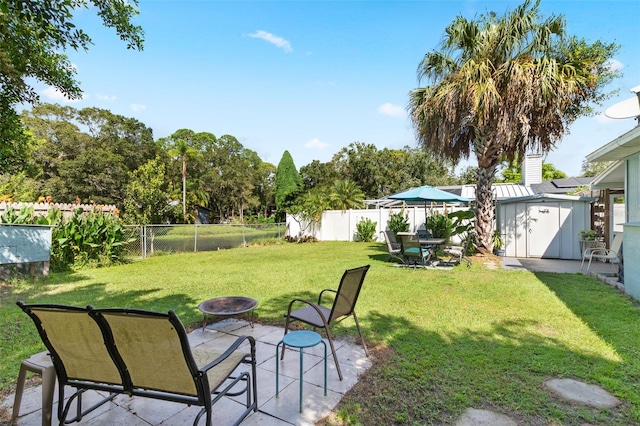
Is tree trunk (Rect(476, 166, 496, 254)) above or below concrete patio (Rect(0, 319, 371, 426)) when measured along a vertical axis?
above

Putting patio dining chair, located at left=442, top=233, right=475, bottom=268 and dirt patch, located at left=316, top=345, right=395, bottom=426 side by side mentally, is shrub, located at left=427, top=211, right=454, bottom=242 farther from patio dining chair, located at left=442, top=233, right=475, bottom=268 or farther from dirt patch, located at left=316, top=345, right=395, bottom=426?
dirt patch, located at left=316, top=345, right=395, bottom=426

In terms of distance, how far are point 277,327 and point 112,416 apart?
2114mm

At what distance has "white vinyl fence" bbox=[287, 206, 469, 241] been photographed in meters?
14.7

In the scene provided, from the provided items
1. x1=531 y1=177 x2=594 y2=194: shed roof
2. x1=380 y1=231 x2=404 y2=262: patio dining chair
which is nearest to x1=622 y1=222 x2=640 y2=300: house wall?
x1=380 y1=231 x2=404 y2=262: patio dining chair

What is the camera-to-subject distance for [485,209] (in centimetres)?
992

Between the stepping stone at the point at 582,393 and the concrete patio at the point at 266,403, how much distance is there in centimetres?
166

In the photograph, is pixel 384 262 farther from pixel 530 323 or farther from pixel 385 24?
pixel 385 24

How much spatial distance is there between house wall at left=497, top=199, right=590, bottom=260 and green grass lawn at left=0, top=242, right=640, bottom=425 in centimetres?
350

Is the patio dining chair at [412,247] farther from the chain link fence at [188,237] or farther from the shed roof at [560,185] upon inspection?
the shed roof at [560,185]

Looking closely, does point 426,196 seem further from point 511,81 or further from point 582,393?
point 582,393

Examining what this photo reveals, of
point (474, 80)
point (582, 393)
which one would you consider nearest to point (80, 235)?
point (582, 393)

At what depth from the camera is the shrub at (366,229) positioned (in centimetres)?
1598

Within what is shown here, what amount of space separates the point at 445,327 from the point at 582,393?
1618 mm

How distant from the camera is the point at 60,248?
8.37m
